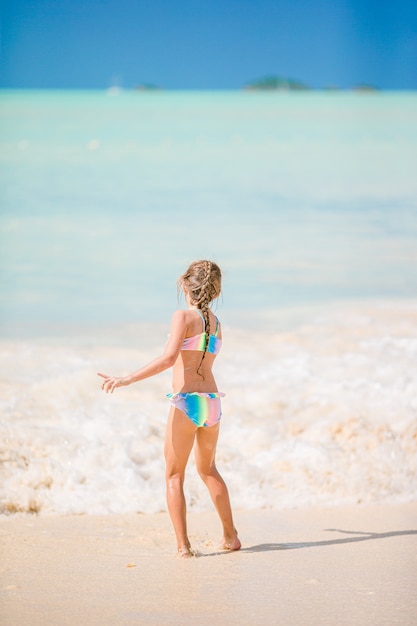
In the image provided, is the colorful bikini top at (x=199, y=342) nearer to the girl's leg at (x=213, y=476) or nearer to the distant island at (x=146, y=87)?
the girl's leg at (x=213, y=476)

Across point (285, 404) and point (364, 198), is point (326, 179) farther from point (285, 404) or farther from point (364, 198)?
point (285, 404)

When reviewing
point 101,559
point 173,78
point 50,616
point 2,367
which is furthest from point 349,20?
point 173,78

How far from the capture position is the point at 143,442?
4.50m

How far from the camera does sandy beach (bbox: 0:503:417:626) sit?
104 inches

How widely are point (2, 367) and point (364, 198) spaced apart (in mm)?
8038

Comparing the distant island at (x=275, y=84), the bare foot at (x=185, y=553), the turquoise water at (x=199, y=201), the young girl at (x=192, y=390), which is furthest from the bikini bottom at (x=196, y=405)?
the distant island at (x=275, y=84)

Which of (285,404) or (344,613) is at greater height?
(285,404)

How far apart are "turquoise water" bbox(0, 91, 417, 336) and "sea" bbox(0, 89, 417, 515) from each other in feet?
0.16

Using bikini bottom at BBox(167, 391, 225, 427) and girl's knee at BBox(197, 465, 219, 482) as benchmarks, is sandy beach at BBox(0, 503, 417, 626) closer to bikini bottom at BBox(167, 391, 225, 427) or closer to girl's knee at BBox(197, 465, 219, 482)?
girl's knee at BBox(197, 465, 219, 482)

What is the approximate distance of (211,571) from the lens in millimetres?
2984

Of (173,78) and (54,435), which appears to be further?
(173,78)

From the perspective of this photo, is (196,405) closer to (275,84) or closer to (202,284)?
(202,284)

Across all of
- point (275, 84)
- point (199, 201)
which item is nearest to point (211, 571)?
point (199, 201)

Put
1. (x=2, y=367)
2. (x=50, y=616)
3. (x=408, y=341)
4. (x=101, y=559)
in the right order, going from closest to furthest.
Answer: (x=50, y=616) < (x=101, y=559) < (x=2, y=367) < (x=408, y=341)
